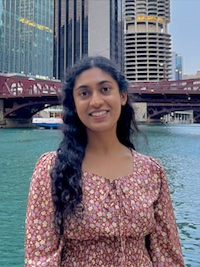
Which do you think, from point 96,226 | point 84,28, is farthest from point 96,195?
point 84,28

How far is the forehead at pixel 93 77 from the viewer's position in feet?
6.05

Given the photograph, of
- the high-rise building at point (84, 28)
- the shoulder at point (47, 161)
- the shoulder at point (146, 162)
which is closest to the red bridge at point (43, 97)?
the shoulder at point (146, 162)

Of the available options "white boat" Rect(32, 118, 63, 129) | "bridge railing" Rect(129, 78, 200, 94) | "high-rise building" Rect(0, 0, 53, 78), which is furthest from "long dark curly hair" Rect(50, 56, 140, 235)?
"high-rise building" Rect(0, 0, 53, 78)

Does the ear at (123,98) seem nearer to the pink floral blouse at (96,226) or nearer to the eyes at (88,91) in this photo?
the eyes at (88,91)

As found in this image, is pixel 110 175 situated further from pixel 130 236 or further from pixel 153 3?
pixel 153 3

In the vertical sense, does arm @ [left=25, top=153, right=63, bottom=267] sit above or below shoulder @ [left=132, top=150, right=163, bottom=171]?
below

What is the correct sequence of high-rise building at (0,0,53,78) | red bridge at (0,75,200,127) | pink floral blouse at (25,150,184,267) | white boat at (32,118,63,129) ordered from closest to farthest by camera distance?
pink floral blouse at (25,150,184,267)
red bridge at (0,75,200,127)
white boat at (32,118,63,129)
high-rise building at (0,0,53,78)

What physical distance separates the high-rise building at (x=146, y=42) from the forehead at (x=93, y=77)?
133186mm

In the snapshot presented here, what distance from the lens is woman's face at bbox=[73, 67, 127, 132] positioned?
1.83 metres

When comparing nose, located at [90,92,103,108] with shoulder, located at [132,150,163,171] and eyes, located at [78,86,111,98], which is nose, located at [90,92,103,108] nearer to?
eyes, located at [78,86,111,98]

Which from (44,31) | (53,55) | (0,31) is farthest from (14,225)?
(53,55)

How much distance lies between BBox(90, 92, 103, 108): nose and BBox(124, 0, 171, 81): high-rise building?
133 metres

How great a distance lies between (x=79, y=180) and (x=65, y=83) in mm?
508

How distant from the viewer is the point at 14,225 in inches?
238
